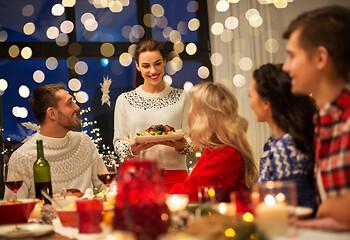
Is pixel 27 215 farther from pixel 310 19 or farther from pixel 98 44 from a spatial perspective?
pixel 98 44

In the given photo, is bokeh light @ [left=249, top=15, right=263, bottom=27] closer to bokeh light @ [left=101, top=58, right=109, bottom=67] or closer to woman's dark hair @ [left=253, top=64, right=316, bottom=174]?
bokeh light @ [left=101, top=58, right=109, bottom=67]

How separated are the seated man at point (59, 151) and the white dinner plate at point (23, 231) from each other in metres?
0.95

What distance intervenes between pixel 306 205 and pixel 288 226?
1.46ft

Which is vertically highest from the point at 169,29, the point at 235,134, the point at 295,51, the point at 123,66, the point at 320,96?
the point at 169,29

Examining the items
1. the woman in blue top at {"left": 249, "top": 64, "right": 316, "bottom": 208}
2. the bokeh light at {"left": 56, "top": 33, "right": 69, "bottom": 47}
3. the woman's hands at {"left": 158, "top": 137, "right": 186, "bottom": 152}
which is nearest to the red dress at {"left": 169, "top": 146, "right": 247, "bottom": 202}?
the woman in blue top at {"left": 249, "top": 64, "right": 316, "bottom": 208}

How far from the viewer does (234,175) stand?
6.63ft

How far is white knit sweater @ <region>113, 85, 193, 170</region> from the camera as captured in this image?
305cm

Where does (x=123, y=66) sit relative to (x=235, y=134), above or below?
above

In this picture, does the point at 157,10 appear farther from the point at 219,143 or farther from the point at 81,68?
the point at 219,143

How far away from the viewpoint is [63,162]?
107 inches

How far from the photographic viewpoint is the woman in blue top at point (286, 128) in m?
1.47

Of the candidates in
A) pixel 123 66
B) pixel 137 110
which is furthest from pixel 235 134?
pixel 123 66

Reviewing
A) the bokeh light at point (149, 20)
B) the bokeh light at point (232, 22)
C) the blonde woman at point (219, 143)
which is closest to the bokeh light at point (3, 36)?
the bokeh light at point (149, 20)

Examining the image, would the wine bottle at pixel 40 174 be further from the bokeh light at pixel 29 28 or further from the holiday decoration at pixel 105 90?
the bokeh light at pixel 29 28
